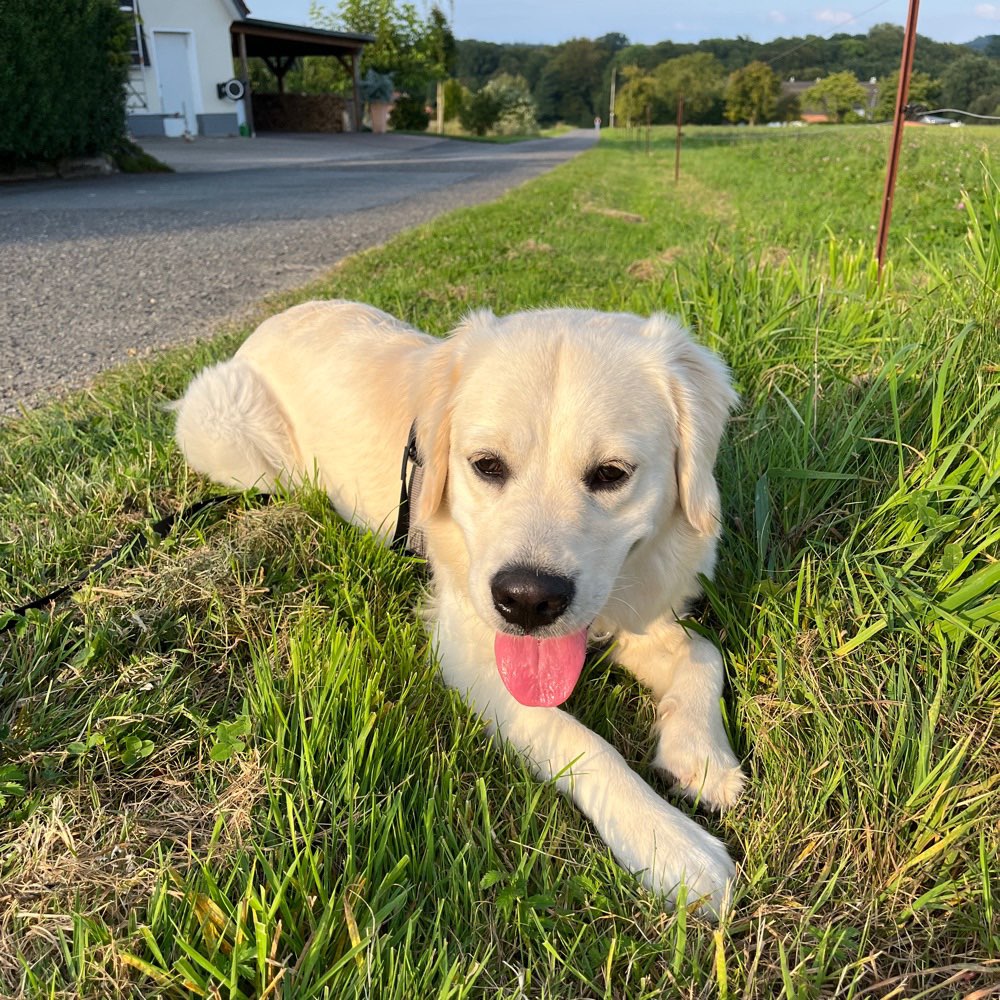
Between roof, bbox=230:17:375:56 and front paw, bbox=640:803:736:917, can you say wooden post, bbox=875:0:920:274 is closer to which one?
front paw, bbox=640:803:736:917

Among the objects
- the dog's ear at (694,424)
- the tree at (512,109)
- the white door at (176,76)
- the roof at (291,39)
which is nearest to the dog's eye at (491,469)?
the dog's ear at (694,424)

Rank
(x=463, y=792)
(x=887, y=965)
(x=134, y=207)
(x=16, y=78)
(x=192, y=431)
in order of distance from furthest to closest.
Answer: (x=16, y=78) < (x=134, y=207) < (x=192, y=431) < (x=463, y=792) < (x=887, y=965)

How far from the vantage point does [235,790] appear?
1624 mm

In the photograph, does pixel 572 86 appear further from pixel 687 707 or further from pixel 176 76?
pixel 687 707

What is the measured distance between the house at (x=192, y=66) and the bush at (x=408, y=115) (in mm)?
11277

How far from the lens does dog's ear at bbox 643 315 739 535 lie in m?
2.08

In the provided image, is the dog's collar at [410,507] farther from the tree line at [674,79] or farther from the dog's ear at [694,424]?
the tree line at [674,79]

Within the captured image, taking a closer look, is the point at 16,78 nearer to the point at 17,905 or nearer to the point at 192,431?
the point at 192,431

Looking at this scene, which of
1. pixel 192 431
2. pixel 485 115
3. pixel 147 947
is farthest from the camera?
pixel 485 115

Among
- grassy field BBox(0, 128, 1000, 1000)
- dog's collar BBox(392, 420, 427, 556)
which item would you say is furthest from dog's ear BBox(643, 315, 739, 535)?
dog's collar BBox(392, 420, 427, 556)

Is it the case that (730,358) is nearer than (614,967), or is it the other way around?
(614,967)

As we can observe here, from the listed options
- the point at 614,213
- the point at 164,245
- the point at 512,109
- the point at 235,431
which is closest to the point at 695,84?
the point at 512,109

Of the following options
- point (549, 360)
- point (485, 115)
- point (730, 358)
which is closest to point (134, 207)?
point (730, 358)

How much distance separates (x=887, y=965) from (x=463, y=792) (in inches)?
34.6
